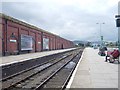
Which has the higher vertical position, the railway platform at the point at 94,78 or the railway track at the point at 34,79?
the railway platform at the point at 94,78

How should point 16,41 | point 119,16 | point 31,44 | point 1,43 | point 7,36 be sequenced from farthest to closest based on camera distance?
point 31,44 → point 16,41 → point 7,36 → point 1,43 → point 119,16

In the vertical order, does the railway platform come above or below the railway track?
above

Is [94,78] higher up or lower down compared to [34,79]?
higher up

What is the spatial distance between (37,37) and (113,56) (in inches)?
1520

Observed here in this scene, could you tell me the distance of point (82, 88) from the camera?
35.4ft

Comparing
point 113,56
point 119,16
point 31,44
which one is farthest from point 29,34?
point 119,16

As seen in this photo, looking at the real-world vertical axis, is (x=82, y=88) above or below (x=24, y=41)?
below

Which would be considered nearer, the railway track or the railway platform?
the railway platform

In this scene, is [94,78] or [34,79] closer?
[94,78]

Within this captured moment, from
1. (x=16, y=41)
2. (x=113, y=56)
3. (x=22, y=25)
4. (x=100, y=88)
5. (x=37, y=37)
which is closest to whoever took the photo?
(x=100, y=88)

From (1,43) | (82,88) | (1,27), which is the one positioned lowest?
(82,88)

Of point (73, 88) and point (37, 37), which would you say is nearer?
point (73, 88)

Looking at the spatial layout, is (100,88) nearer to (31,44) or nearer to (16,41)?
(16,41)

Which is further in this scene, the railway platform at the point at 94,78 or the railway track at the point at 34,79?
the railway track at the point at 34,79
